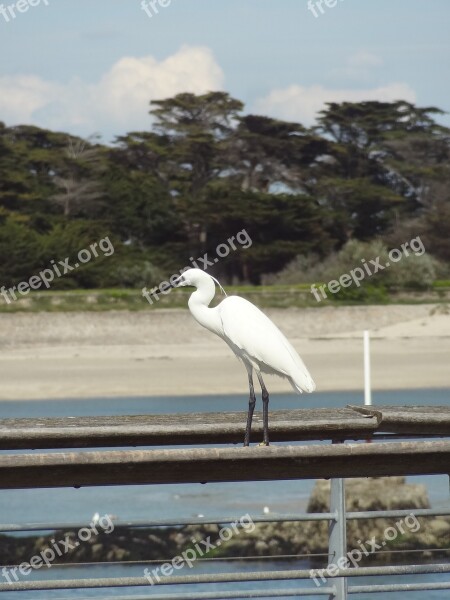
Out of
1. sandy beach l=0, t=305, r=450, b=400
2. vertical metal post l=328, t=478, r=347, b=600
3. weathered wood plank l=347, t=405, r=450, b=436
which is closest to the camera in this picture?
weathered wood plank l=347, t=405, r=450, b=436

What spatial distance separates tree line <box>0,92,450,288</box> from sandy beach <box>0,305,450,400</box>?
9.07m

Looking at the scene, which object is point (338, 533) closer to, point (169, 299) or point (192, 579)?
point (192, 579)

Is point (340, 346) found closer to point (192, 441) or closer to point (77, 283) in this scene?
point (77, 283)

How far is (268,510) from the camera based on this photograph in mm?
15617

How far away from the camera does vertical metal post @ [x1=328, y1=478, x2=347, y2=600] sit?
457cm

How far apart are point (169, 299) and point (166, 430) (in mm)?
39378

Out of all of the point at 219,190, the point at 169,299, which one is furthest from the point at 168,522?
the point at 219,190

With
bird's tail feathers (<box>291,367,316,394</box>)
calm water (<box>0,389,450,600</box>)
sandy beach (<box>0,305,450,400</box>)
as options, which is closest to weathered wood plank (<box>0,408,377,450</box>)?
bird's tail feathers (<box>291,367,316,394</box>)

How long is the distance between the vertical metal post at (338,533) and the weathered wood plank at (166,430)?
0.20 meters

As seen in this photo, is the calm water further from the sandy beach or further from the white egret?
the sandy beach

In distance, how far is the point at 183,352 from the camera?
40.3 metres

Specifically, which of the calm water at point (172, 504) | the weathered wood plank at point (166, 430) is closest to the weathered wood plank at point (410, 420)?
the weathered wood plank at point (166, 430)

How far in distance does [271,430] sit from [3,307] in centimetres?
3973

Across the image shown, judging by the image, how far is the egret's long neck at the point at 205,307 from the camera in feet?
17.2
